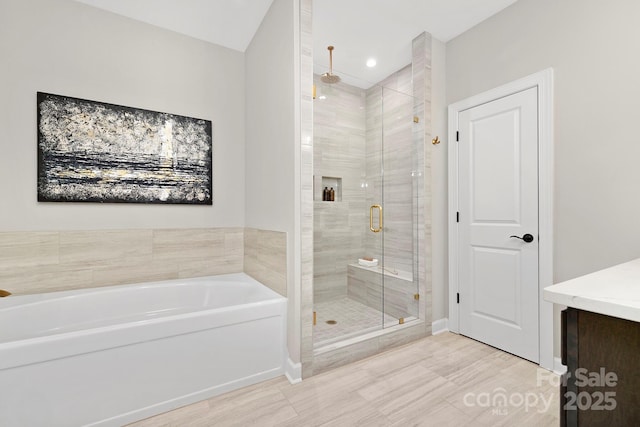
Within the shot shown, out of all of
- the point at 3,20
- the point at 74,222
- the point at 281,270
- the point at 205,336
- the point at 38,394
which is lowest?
the point at 38,394

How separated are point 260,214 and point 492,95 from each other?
7.41ft

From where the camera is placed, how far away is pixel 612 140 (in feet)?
6.04

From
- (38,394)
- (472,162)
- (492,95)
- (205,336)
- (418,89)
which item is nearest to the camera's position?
(38,394)

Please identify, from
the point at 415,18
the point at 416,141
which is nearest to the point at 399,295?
the point at 416,141

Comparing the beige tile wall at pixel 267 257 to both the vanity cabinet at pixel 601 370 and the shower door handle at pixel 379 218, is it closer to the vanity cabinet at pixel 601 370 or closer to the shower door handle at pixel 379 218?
the shower door handle at pixel 379 218

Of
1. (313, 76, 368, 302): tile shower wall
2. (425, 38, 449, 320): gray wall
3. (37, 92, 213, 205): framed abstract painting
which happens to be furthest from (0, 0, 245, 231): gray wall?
(425, 38, 449, 320): gray wall

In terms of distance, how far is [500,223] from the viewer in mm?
2434

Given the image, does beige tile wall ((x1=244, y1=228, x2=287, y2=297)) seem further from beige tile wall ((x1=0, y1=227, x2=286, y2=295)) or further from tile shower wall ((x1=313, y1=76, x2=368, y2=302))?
tile shower wall ((x1=313, y1=76, x2=368, y2=302))

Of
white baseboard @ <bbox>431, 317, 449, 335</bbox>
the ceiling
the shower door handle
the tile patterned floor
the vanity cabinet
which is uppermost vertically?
the ceiling

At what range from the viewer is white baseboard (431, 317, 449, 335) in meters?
2.76

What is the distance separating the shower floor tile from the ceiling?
7.19 ft

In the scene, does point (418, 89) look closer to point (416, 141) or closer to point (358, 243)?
point (416, 141)

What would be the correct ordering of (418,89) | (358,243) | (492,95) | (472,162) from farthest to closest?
(358,243) → (418,89) → (472,162) → (492,95)

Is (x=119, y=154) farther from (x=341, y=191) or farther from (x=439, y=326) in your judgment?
(x=439, y=326)
